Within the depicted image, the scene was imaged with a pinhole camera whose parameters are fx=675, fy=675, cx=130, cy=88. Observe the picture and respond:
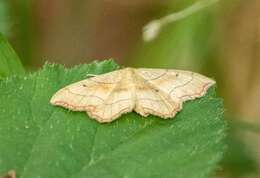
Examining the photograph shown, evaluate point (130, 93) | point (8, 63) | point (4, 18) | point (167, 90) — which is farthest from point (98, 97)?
point (4, 18)

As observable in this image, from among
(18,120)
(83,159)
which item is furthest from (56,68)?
(83,159)

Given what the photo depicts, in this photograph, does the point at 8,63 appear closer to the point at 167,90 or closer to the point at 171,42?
the point at 167,90

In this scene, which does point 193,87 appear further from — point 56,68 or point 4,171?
point 4,171

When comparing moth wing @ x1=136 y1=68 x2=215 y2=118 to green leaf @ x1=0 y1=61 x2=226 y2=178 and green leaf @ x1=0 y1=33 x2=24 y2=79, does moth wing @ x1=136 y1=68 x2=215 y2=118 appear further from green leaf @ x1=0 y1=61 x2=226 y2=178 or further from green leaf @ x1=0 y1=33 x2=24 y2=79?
green leaf @ x1=0 y1=33 x2=24 y2=79

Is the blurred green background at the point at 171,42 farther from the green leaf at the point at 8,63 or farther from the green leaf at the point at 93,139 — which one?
the green leaf at the point at 93,139

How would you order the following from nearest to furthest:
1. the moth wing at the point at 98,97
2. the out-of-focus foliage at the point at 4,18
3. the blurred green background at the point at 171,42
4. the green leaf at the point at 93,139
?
→ the green leaf at the point at 93,139 < the moth wing at the point at 98,97 < the out-of-focus foliage at the point at 4,18 < the blurred green background at the point at 171,42

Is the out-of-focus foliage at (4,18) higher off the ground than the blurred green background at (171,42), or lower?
higher

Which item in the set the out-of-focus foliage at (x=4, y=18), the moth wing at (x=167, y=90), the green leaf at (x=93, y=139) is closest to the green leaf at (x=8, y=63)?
the green leaf at (x=93, y=139)
